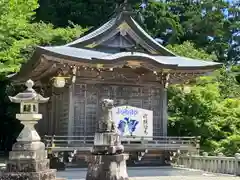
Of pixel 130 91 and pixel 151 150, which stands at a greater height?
pixel 130 91

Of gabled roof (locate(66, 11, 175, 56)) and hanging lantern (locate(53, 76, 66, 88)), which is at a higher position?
gabled roof (locate(66, 11, 175, 56))

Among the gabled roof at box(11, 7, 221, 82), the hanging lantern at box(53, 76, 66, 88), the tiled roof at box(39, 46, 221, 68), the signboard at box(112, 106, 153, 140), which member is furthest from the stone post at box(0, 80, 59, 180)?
the signboard at box(112, 106, 153, 140)

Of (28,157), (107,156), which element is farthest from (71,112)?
(28,157)

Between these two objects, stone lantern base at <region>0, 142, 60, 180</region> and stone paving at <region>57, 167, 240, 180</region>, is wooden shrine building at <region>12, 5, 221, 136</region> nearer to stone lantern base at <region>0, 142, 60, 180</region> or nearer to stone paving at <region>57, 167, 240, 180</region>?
stone paving at <region>57, 167, 240, 180</region>

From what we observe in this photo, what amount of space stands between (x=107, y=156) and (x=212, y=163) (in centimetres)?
812

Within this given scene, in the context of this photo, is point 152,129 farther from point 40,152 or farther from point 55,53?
point 40,152

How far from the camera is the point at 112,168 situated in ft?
32.4

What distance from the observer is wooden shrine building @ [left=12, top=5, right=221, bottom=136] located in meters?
15.6

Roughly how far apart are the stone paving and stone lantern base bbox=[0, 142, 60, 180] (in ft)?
13.6

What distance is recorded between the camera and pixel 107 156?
9.94 meters

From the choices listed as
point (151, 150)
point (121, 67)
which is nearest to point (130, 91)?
point (121, 67)

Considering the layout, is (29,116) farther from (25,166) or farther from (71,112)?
(71,112)

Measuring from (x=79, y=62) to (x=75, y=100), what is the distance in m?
1.92

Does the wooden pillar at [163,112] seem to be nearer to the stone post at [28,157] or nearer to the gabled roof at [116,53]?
the gabled roof at [116,53]
